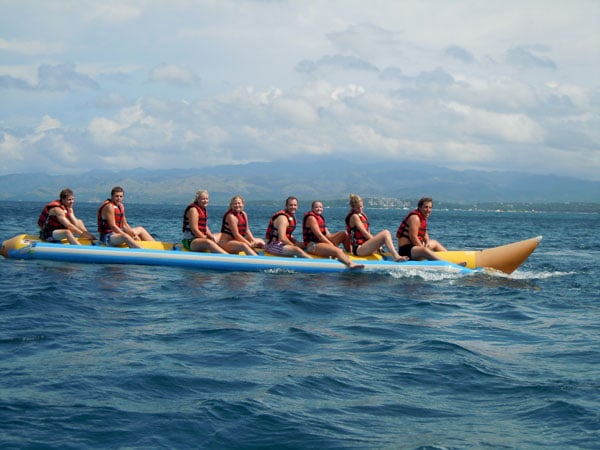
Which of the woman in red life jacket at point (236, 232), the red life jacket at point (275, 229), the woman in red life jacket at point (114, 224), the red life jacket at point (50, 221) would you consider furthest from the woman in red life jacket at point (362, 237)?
the red life jacket at point (50, 221)

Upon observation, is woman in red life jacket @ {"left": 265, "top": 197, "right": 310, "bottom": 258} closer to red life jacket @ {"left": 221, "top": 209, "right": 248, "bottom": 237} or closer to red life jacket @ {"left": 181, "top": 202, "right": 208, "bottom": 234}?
red life jacket @ {"left": 221, "top": 209, "right": 248, "bottom": 237}

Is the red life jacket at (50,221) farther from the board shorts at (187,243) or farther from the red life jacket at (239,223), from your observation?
the red life jacket at (239,223)

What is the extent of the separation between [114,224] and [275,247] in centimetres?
309

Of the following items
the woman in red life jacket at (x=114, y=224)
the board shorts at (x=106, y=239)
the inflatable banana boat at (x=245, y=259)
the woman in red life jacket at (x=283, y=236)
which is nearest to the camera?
the inflatable banana boat at (x=245, y=259)

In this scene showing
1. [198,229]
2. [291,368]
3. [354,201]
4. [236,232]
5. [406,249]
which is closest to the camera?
[291,368]

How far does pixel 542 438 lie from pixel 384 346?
101 inches

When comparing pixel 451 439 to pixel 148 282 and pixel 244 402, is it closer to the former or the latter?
pixel 244 402

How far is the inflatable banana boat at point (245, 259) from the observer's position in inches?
499

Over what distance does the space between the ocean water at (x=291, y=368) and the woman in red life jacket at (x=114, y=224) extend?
2299 mm

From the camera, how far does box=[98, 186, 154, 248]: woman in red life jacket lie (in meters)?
13.1

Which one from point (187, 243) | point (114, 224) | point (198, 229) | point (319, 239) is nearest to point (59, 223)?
point (114, 224)

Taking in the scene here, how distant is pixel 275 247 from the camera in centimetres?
1313

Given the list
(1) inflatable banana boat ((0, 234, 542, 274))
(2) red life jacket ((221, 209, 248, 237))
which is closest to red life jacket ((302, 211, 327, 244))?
(1) inflatable banana boat ((0, 234, 542, 274))

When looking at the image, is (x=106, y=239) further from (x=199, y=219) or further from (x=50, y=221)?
(x=199, y=219)
